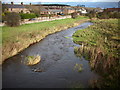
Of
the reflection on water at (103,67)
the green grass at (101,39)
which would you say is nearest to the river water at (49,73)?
the reflection on water at (103,67)

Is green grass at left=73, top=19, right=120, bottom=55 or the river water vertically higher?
green grass at left=73, top=19, right=120, bottom=55

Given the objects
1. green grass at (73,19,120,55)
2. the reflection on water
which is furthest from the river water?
green grass at (73,19,120,55)

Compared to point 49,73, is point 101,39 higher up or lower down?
higher up

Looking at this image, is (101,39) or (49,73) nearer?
(49,73)

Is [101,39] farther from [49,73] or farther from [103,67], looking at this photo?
[49,73]

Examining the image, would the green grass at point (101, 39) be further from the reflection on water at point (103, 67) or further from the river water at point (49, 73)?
the river water at point (49, 73)

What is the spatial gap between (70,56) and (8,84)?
9.12 meters

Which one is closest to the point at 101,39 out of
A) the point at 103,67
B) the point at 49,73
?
the point at 103,67

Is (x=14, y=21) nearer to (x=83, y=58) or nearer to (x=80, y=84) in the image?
(x=83, y=58)

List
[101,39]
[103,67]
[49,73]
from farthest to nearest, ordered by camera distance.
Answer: [101,39]
[103,67]
[49,73]

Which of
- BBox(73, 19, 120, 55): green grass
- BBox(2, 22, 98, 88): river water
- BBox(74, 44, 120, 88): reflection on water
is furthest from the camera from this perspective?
BBox(73, 19, 120, 55): green grass

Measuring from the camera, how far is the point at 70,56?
19.7 metres

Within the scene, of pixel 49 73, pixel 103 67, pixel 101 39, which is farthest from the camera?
pixel 101 39

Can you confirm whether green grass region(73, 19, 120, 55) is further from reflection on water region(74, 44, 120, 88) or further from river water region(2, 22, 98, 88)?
river water region(2, 22, 98, 88)
